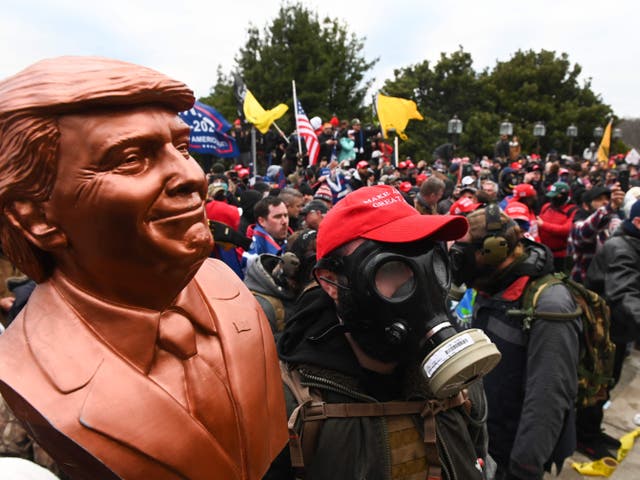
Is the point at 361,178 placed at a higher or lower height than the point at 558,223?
lower

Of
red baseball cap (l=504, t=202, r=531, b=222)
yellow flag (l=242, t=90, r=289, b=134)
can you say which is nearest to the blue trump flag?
yellow flag (l=242, t=90, r=289, b=134)

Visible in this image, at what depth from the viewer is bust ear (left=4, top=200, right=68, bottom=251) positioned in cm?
97

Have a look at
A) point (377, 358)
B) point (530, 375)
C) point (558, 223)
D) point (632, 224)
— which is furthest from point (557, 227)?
point (377, 358)

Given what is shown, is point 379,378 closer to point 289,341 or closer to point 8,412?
point 289,341

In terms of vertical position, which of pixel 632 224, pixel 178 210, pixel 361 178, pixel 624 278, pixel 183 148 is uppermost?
pixel 183 148

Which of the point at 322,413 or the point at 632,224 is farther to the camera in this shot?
the point at 632,224

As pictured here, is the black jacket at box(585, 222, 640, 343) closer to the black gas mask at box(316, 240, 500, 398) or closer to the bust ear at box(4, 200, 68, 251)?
the black gas mask at box(316, 240, 500, 398)

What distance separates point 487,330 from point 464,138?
90.0 feet

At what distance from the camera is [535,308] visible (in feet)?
8.79

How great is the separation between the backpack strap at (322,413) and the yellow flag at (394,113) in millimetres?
11450

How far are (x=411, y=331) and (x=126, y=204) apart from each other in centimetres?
95

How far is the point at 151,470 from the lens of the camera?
3.28 feet

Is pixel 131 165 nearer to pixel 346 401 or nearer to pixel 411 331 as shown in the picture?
pixel 411 331

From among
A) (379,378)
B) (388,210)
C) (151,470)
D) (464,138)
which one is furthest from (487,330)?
(464,138)
